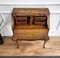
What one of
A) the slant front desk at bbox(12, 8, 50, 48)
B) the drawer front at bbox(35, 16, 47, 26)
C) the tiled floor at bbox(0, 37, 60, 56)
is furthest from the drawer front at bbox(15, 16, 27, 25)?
the tiled floor at bbox(0, 37, 60, 56)

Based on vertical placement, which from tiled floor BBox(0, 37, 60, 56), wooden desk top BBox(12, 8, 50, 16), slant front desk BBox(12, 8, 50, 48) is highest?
wooden desk top BBox(12, 8, 50, 16)

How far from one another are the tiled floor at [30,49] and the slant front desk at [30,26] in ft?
0.78

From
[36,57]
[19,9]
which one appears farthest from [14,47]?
[19,9]

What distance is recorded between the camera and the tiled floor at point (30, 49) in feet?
7.21

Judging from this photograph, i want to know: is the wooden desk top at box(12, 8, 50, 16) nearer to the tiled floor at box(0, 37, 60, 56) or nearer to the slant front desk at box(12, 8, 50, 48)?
the slant front desk at box(12, 8, 50, 48)

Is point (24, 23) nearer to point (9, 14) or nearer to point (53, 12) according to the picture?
point (9, 14)

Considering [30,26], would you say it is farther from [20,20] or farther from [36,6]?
[36,6]

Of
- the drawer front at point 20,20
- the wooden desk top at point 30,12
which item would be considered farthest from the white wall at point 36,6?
the drawer front at point 20,20

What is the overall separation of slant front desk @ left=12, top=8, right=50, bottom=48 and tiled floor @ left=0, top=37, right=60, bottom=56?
24 cm

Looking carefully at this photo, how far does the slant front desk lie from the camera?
2117 mm

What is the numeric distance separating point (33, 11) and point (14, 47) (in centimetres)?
73

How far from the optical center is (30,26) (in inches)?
86.7

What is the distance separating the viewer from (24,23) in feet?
7.27

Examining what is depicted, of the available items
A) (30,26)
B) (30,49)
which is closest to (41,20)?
(30,26)
